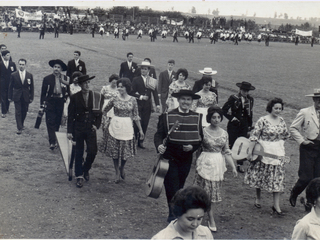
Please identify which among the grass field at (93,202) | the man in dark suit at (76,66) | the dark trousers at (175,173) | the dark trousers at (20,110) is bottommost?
the grass field at (93,202)

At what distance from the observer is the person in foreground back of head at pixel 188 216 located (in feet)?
8.54

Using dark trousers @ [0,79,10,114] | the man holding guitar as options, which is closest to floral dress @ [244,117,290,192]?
the man holding guitar

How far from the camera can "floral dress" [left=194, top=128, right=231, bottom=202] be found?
500cm

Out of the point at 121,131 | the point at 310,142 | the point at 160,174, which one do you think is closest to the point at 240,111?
the point at 310,142

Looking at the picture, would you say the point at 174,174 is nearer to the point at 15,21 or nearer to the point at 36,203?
the point at 36,203

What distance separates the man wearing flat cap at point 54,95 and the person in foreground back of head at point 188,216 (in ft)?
18.6

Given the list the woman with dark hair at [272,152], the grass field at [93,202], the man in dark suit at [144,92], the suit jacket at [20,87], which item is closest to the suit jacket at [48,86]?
the grass field at [93,202]

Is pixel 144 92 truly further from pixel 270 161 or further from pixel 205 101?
pixel 270 161

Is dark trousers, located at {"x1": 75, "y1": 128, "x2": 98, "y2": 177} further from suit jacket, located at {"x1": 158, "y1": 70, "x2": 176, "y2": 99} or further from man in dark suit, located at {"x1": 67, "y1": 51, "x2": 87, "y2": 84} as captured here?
man in dark suit, located at {"x1": 67, "y1": 51, "x2": 87, "y2": 84}

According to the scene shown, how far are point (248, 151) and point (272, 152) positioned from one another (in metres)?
0.41

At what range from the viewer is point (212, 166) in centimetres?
499

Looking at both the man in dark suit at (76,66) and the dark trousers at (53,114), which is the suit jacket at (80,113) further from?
the man in dark suit at (76,66)

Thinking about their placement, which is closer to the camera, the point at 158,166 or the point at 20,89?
the point at 158,166

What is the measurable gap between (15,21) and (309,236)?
1378 inches
